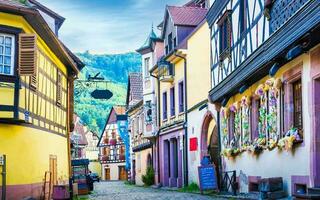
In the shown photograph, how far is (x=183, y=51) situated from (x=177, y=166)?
7261 mm

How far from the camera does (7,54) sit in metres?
17.1

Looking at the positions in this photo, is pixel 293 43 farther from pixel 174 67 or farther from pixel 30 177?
pixel 174 67

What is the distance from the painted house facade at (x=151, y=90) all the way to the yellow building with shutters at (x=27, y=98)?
52.9 ft

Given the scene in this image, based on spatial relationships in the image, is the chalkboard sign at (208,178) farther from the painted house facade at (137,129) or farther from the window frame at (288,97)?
the painted house facade at (137,129)

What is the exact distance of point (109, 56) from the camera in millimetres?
185750

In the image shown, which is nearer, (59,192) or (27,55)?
(27,55)

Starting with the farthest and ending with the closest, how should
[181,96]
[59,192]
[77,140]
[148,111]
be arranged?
[77,140] → [148,111] → [181,96] → [59,192]

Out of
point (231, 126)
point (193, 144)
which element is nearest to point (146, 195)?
point (193, 144)

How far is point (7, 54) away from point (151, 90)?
939 inches

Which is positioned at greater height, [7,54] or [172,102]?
[172,102]

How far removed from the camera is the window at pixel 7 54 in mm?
16875

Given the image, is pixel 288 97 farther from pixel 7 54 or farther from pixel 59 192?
pixel 59 192

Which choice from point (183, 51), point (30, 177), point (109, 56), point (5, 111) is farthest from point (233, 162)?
point (109, 56)

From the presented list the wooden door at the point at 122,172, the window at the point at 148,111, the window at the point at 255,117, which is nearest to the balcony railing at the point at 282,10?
the window at the point at 255,117
